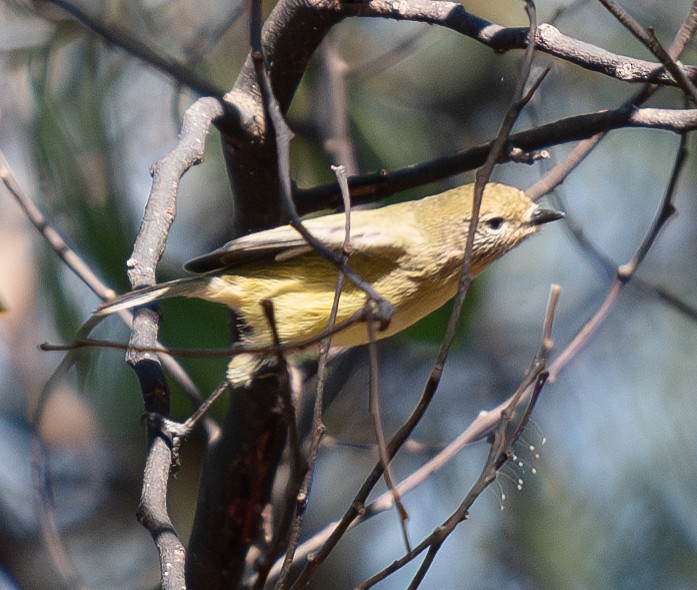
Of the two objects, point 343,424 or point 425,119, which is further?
point 425,119

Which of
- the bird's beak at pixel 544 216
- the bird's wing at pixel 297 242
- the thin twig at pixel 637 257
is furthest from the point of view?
the bird's beak at pixel 544 216

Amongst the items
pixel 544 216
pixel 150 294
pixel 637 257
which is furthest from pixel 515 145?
pixel 150 294

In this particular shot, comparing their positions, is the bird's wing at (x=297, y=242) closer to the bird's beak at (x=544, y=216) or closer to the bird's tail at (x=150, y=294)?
the bird's tail at (x=150, y=294)

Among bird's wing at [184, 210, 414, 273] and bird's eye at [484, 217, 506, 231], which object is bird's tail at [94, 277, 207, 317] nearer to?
bird's wing at [184, 210, 414, 273]

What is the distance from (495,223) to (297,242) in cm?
68

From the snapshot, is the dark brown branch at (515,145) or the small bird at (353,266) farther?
the small bird at (353,266)

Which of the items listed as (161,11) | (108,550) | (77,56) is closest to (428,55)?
(161,11)

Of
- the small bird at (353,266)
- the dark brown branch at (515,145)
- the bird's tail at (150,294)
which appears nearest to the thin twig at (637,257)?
the dark brown branch at (515,145)

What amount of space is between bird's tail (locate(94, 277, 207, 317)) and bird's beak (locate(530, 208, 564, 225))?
101cm

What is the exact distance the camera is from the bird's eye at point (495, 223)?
2.82 m

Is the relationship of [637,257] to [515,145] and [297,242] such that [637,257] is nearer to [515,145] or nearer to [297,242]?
[515,145]

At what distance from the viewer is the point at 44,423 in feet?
13.1

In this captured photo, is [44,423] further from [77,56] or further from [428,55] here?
[428,55]

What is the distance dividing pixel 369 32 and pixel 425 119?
511mm
